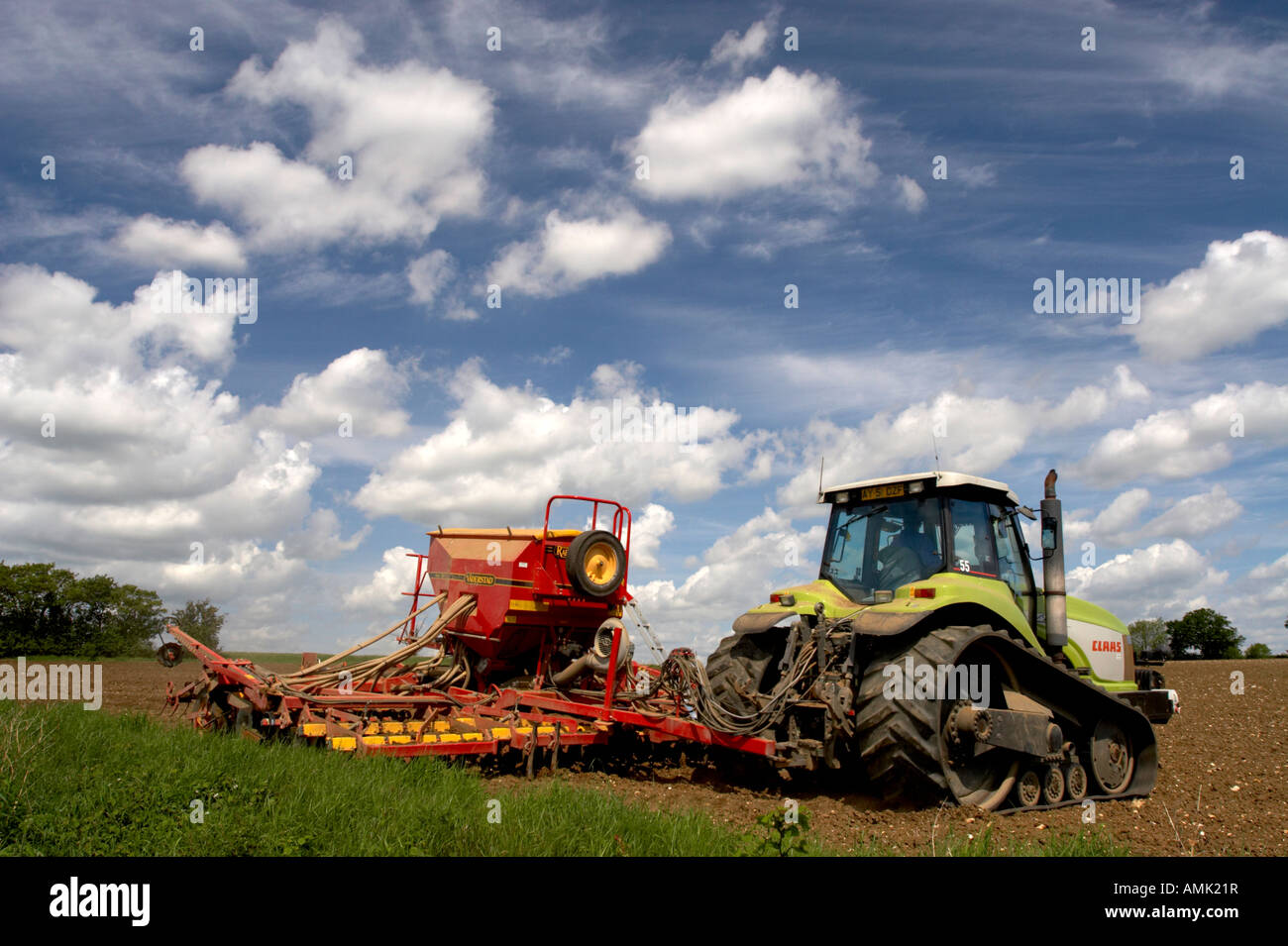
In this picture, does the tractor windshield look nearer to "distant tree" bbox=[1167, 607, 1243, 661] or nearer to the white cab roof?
the white cab roof

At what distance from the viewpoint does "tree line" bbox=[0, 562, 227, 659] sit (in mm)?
27656

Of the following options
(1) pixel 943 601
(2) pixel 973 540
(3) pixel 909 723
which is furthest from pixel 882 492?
(3) pixel 909 723

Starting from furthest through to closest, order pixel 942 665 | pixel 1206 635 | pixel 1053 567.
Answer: pixel 1206 635 < pixel 1053 567 < pixel 942 665

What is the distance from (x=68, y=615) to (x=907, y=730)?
100 ft

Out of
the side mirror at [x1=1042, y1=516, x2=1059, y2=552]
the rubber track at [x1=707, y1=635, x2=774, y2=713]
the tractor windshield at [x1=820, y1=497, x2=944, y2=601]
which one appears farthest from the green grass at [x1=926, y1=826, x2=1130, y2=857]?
the side mirror at [x1=1042, y1=516, x2=1059, y2=552]

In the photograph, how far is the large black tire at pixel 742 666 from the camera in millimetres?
7844

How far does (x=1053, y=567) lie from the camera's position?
8.37 meters

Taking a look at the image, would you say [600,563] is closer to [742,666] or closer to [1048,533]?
[742,666]

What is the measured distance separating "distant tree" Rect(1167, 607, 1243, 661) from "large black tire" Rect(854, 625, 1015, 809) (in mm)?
52311

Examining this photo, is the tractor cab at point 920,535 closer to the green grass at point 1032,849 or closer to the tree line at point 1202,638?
the green grass at point 1032,849

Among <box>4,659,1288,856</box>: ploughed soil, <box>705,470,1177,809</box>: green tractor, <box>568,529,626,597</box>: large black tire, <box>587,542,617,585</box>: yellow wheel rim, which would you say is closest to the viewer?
<box>4,659,1288,856</box>: ploughed soil

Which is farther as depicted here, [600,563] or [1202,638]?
[1202,638]

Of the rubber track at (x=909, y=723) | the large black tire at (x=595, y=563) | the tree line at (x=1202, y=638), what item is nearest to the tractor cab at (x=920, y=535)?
the rubber track at (x=909, y=723)
